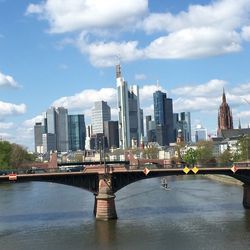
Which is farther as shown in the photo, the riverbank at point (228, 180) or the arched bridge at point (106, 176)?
the riverbank at point (228, 180)

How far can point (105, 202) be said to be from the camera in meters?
77.2

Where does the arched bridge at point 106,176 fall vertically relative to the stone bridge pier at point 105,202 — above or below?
above

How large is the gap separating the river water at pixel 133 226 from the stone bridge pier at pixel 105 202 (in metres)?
1.49

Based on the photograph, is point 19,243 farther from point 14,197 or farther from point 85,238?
point 14,197

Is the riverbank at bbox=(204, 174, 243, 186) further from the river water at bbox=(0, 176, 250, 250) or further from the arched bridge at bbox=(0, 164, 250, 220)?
the arched bridge at bbox=(0, 164, 250, 220)

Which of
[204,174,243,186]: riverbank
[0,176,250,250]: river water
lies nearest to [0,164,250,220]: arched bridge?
[0,176,250,250]: river water

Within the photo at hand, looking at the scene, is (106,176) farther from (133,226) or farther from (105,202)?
(133,226)

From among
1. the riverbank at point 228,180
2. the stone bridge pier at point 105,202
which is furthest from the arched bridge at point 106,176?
the riverbank at point 228,180

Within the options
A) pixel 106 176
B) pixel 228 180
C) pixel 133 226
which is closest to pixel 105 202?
pixel 106 176

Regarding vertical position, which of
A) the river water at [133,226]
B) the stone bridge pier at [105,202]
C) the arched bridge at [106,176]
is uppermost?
the arched bridge at [106,176]

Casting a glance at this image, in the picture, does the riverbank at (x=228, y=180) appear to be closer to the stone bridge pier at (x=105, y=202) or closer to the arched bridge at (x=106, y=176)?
the arched bridge at (x=106, y=176)

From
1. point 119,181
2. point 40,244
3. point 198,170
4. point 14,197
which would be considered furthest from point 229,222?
point 14,197

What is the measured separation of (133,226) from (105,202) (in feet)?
27.1

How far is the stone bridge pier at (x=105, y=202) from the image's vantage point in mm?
76250
